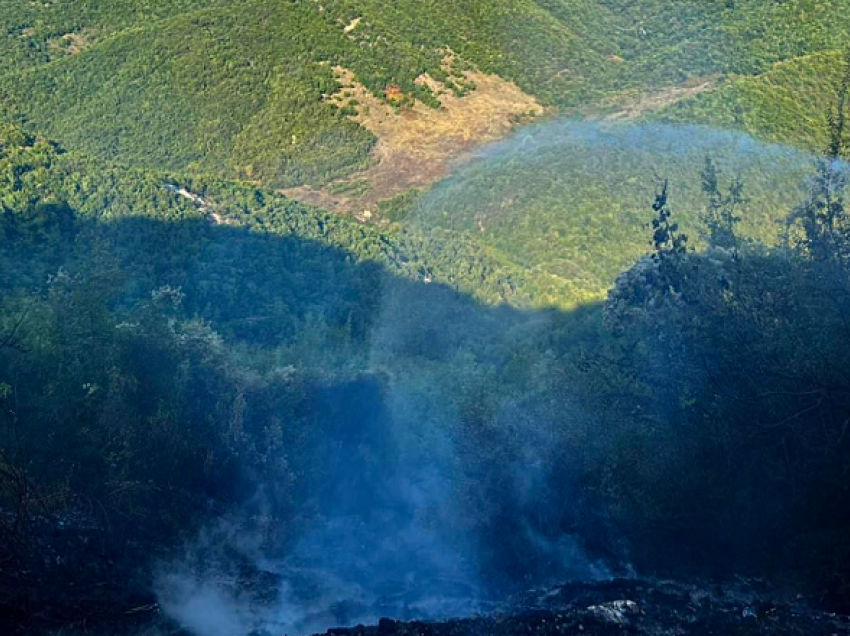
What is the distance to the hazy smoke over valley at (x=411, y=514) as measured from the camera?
18.5 metres

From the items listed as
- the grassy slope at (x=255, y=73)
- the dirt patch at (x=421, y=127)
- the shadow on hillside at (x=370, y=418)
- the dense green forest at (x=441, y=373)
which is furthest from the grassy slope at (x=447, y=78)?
the shadow on hillside at (x=370, y=418)

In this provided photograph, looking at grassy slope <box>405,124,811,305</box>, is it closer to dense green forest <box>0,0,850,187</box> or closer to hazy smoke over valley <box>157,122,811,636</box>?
dense green forest <box>0,0,850,187</box>

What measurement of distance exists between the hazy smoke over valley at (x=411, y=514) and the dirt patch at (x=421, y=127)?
13.6 metres

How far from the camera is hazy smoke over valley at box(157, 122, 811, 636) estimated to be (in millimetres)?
18500

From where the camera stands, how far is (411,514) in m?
20.7

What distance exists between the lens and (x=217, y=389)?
21.7m

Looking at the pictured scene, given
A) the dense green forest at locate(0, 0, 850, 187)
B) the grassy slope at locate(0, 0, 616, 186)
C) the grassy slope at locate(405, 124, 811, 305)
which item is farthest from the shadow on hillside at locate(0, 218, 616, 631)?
the grassy slope at locate(0, 0, 616, 186)

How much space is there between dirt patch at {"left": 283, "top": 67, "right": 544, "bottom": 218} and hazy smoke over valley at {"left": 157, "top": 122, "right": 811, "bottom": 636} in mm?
13642

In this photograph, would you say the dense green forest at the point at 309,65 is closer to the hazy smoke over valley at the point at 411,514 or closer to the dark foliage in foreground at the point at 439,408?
the dark foliage in foreground at the point at 439,408

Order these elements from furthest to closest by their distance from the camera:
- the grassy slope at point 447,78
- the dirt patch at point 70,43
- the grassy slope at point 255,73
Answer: the dirt patch at point 70,43 → the grassy slope at point 255,73 → the grassy slope at point 447,78

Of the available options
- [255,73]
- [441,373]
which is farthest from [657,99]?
[441,373]

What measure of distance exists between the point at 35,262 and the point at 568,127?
24.2 meters

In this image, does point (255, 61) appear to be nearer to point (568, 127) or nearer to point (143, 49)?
point (143, 49)

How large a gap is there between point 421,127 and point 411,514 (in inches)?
991
